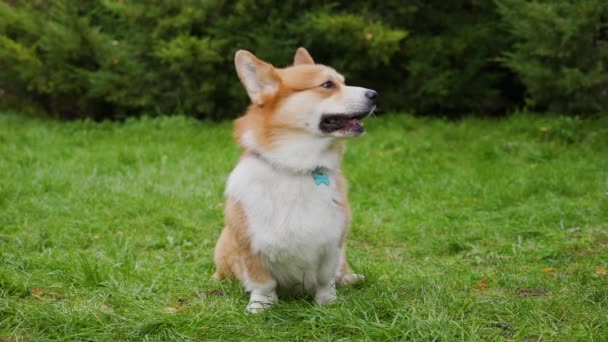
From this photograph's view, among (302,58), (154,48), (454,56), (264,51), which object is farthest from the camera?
(154,48)

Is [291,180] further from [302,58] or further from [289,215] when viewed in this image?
[302,58]

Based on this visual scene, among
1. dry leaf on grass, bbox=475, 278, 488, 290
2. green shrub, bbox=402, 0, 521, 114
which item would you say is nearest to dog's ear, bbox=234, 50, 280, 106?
dry leaf on grass, bbox=475, 278, 488, 290

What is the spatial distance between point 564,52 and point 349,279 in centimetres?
467

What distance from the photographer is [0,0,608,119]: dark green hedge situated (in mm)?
8188

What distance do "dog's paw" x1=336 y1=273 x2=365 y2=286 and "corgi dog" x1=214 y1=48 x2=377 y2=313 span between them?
0.84ft

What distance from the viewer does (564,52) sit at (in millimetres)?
7266

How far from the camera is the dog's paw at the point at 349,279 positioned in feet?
12.2

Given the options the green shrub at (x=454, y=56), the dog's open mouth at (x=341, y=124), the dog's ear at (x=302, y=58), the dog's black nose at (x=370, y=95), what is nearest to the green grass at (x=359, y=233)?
the green shrub at (x=454, y=56)

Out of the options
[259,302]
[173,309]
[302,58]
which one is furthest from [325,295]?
[302,58]

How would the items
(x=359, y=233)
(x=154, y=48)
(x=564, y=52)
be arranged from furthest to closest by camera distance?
(x=154, y=48) → (x=564, y=52) → (x=359, y=233)

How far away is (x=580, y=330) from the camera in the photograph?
2873 mm

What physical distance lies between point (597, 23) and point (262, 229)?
5.15m

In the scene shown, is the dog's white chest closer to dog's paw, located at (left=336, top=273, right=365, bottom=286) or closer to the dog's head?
the dog's head

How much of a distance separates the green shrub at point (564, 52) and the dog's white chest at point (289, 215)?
4.72 meters
